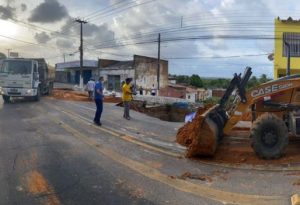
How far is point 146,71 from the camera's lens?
59.5m

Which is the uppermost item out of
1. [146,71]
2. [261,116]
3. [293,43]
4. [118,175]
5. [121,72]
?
[293,43]

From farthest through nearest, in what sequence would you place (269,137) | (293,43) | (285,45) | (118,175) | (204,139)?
1. (293,43)
2. (285,45)
3. (204,139)
4. (269,137)
5. (118,175)

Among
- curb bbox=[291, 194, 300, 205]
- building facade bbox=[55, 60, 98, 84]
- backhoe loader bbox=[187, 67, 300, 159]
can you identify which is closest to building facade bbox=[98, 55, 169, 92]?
building facade bbox=[55, 60, 98, 84]

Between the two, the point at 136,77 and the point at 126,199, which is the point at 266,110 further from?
the point at 136,77

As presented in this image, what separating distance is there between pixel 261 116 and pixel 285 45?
93.6 ft

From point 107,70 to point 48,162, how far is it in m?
51.0

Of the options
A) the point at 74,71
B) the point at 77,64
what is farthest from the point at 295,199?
the point at 74,71

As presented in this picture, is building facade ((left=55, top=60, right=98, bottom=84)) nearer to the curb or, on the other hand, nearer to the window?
the window

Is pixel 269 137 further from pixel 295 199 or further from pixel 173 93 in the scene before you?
pixel 173 93

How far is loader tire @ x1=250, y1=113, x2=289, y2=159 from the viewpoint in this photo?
34.4 feet

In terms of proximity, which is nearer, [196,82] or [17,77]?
[17,77]

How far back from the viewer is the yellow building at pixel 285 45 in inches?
1494

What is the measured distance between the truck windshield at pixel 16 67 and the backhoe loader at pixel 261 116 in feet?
59.7

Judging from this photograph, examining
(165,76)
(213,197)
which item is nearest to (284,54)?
(165,76)
